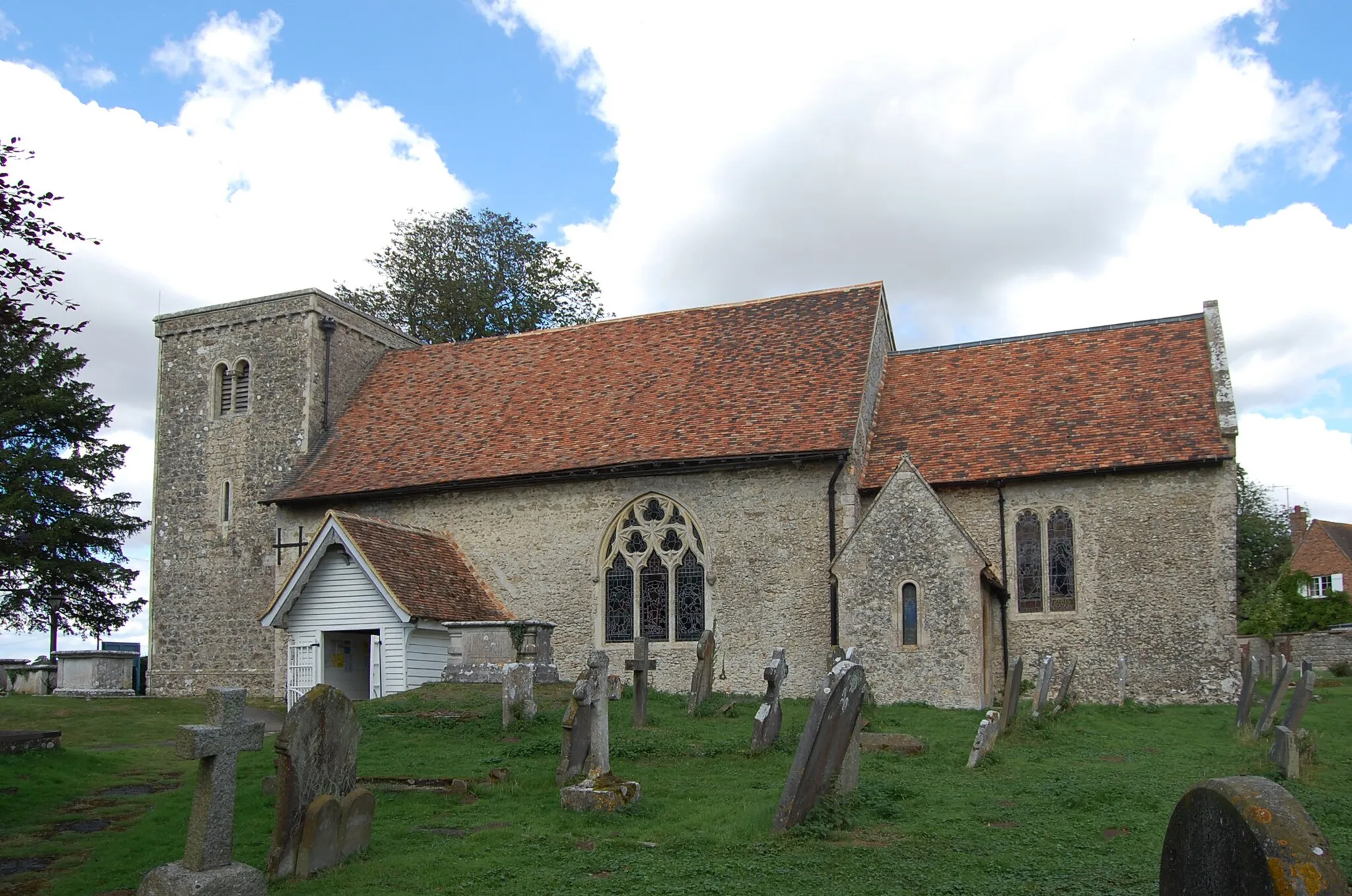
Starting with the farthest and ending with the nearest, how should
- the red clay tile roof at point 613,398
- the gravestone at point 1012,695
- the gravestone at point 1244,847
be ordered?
the red clay tile roof at point 613,398
the gravestone at point 1012,695
the gravestone at point 1244,847

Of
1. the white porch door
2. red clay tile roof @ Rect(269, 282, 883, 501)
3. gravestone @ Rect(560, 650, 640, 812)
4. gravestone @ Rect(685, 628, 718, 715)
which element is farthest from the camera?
red clay tile roof @ Rect(269, 282, 883, 501)

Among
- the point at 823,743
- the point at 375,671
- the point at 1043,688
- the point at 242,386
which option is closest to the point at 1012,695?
the point at 1043,688

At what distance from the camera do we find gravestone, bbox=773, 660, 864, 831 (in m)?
9.34

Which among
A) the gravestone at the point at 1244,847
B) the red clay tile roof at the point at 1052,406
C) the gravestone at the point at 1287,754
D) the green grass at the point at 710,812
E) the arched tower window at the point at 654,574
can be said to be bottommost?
the green grass at the point at 710,812

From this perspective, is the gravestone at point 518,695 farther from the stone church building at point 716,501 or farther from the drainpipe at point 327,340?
the drainpipe at point 327,340

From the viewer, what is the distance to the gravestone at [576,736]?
38.5ft

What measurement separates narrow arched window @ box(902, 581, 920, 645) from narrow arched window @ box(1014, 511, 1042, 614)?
10.2 feet

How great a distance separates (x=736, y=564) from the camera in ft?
71.4

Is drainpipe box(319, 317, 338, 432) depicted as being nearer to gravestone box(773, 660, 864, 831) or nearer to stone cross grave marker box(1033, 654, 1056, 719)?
stone cross grave marker box(1033, 654, 1056, 719)

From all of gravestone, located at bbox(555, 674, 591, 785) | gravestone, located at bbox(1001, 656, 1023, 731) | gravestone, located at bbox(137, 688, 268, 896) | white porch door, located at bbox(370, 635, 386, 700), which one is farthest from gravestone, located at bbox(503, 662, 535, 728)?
gravestone, located at bbox(137, 688, 268, 896)

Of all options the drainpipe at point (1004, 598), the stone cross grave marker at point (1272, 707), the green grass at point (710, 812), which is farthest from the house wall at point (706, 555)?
the stone cross grave marker at point (1272, 707)

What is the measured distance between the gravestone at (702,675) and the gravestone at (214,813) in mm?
10107

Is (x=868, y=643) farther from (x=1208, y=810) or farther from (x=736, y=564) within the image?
(x=1208, y=810)

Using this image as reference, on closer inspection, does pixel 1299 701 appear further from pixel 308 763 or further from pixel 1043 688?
pixel 308 763
